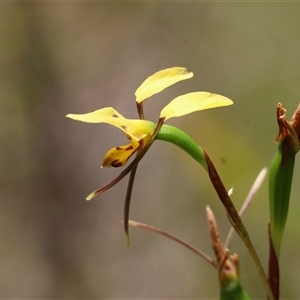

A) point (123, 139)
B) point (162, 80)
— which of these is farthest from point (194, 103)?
point (123, 139)

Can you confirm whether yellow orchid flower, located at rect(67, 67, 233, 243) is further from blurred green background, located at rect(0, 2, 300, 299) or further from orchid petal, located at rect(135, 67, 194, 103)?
blurred green background, located at rect(0, 2, 300, 299)

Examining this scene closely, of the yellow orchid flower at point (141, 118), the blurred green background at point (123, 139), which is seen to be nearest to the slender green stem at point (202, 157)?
the yellow orchid flower at point (141, 118)

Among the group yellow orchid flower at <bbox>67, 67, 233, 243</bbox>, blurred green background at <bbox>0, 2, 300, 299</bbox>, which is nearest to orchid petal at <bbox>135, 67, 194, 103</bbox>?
yellow orchid flower at <bbox>67, 67, 233, 243</bbox>

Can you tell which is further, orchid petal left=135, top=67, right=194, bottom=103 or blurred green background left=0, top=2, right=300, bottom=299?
blurred green background left=0, top=2, right=300, bottom=299

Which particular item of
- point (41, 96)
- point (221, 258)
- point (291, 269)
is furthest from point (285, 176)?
point (41, 96)

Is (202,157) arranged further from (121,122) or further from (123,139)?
(123,139)

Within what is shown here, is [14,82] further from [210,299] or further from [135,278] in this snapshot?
[210,299]
